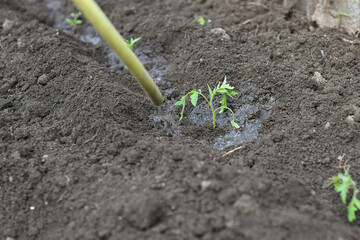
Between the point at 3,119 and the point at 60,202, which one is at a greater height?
the point at 3,119

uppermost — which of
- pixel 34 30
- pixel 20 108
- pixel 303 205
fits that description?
pixel 34 30

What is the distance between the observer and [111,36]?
213 cm

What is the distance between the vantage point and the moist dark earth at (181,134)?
1.86 meters

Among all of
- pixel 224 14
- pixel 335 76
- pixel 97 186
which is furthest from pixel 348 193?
pixel 224 14

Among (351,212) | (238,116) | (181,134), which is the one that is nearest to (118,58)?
(181,134)

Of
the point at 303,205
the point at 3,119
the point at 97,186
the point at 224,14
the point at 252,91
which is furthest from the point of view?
the point at 224,14

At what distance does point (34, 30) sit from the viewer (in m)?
3.58

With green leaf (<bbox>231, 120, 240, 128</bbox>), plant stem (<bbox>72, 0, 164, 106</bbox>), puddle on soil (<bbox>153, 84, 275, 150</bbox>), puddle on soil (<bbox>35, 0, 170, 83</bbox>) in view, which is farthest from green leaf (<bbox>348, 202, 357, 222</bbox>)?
puddle on soil (<bbox>35, 0, 170, 83</bbox>)

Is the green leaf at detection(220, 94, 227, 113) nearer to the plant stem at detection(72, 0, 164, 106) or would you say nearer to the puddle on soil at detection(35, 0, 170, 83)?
the plant stem at detection(72, 0, 164, 106)

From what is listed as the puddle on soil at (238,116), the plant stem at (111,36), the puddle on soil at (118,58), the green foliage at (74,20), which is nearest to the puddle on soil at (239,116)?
the puddle on soil at (238,116)

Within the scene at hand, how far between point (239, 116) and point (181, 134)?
49cm

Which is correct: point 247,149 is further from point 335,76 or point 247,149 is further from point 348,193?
point 335,76

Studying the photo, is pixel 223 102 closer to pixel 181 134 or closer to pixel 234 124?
pixel 234 124

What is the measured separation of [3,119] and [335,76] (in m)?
2.57
